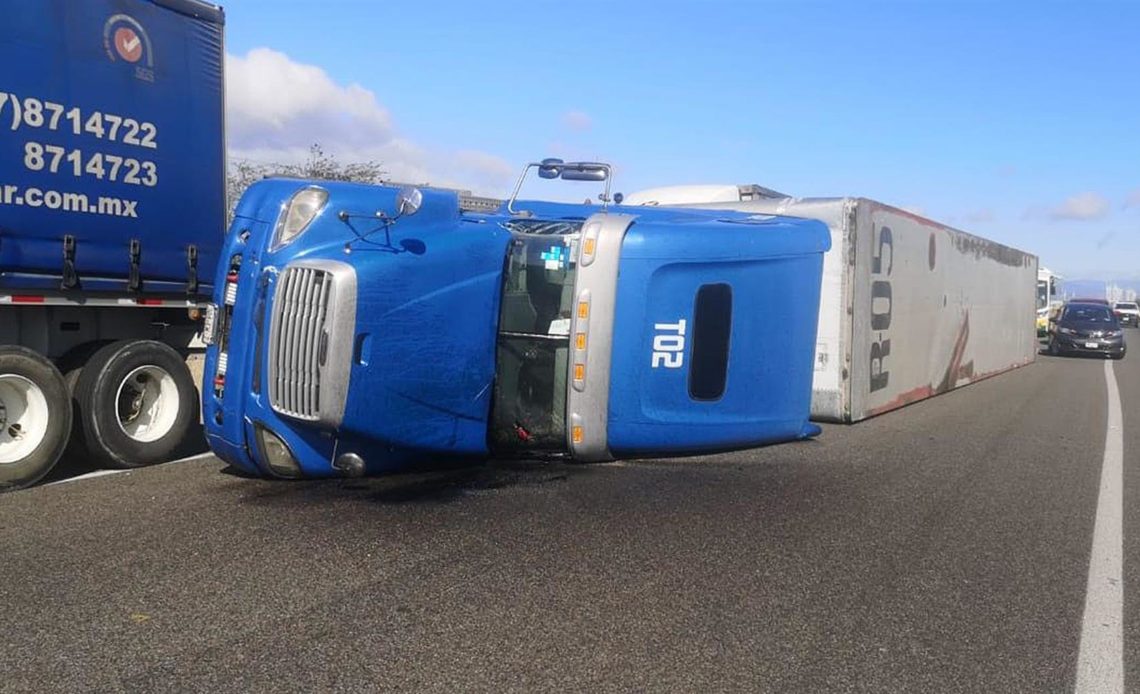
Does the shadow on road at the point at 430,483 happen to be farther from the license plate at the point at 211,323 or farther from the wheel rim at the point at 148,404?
the license plate at the point at 211,323

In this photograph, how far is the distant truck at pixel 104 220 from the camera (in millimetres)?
6285

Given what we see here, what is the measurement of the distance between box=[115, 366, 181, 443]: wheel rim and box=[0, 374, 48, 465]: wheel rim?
0.64 m

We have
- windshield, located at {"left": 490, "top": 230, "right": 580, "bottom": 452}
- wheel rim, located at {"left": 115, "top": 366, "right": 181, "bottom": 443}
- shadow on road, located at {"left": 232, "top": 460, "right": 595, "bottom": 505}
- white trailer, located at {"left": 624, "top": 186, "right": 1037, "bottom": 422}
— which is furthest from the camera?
white trailer, located at {"left": 624, "top": 186, "right": 1037, "bottom": 422}

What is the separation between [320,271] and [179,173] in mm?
2416

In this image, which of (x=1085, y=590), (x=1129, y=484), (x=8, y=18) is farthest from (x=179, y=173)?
Answer: (x=1129, y=484)

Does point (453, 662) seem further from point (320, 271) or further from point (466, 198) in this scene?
point (466, 198)

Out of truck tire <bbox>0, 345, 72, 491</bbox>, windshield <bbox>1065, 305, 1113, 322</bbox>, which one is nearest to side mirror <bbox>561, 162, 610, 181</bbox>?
truck tire <bbox>0, 345, 72, 491</bbox>

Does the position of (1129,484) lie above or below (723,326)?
below

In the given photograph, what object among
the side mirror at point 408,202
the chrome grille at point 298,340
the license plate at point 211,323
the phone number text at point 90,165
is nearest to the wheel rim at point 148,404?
the license plate at point 211,323

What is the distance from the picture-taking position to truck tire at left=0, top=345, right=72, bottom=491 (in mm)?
6277

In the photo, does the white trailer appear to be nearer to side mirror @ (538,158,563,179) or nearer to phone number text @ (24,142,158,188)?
side mirror @ (538,158,563,179)

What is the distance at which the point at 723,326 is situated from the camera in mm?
7203

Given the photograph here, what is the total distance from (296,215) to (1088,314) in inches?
1043

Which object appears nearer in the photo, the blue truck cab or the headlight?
the blue truck cab
